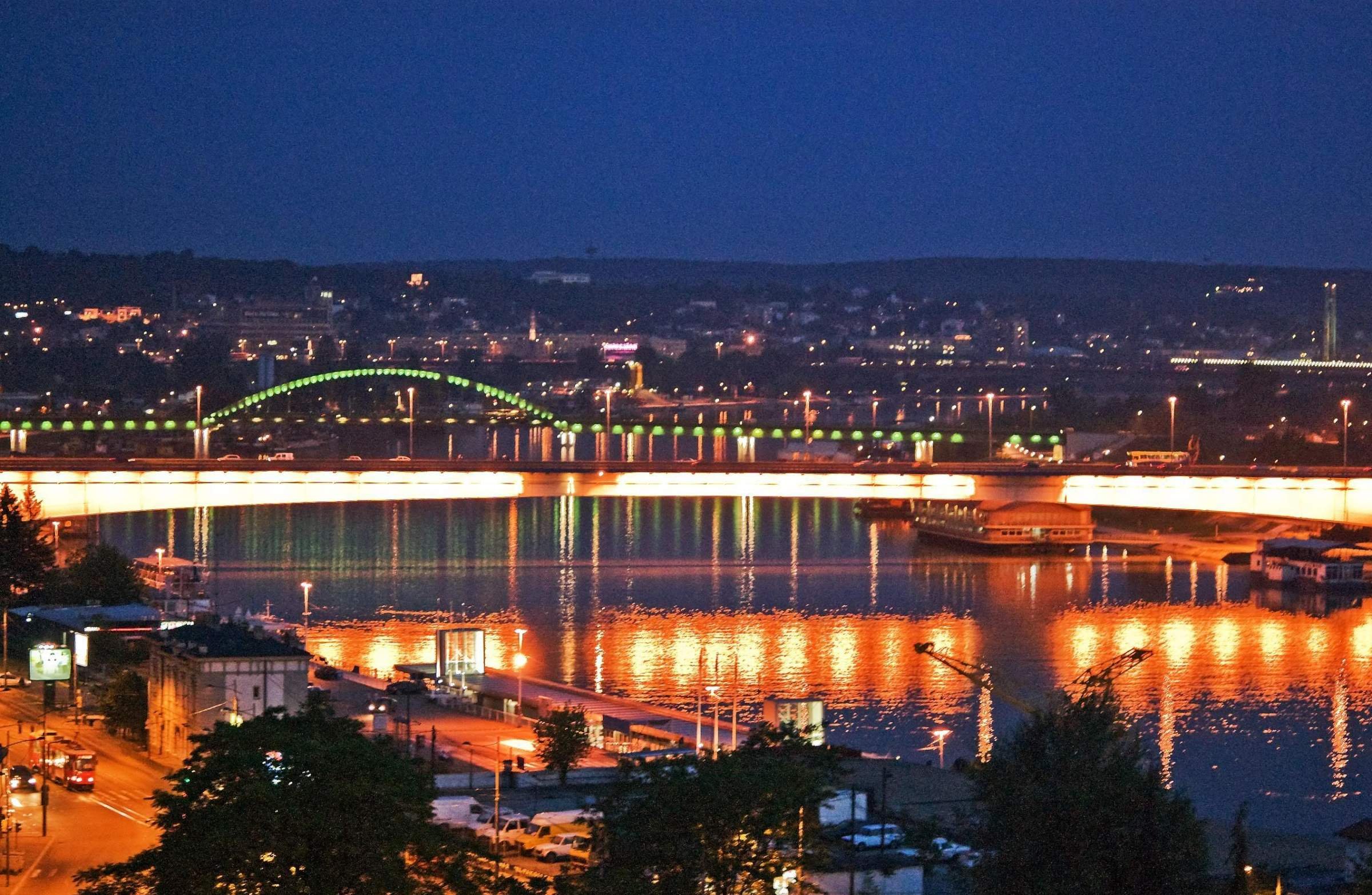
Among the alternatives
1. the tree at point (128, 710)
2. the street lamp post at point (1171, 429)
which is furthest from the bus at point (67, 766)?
the street lamp post at point (1171, 429)

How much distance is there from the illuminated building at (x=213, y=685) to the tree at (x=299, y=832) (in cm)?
466

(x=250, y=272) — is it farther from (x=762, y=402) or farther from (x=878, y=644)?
(x=878, y=644)

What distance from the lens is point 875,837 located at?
26.2 feet

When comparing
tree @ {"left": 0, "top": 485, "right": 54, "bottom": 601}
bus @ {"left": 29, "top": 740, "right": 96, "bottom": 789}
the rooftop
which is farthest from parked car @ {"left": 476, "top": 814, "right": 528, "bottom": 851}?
tree @ {"left": 0, "top": 485, "right": 54, "bottom": 601}

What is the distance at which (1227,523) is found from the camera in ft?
89.9

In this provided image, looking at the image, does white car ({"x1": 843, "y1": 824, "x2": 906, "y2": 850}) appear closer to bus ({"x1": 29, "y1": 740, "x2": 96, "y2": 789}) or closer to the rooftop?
bus ({"x1": 29, "y1": 740, "x2": 96, "y2": 789})

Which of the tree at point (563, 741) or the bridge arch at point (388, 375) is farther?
the bridge arch at point (388, 375)

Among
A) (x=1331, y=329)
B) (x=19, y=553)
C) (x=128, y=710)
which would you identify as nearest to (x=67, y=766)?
(x=128, y=710)

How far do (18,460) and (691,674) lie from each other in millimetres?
7902

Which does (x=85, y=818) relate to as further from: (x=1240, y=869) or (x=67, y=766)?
(x=1240, y=869)

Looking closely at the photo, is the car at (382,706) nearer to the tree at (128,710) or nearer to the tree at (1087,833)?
the tree at (128,710)

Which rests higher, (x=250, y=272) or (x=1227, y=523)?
(x=250, y=272)

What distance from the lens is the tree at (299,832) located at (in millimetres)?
5457

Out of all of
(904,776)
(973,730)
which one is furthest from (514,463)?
(904,776)
